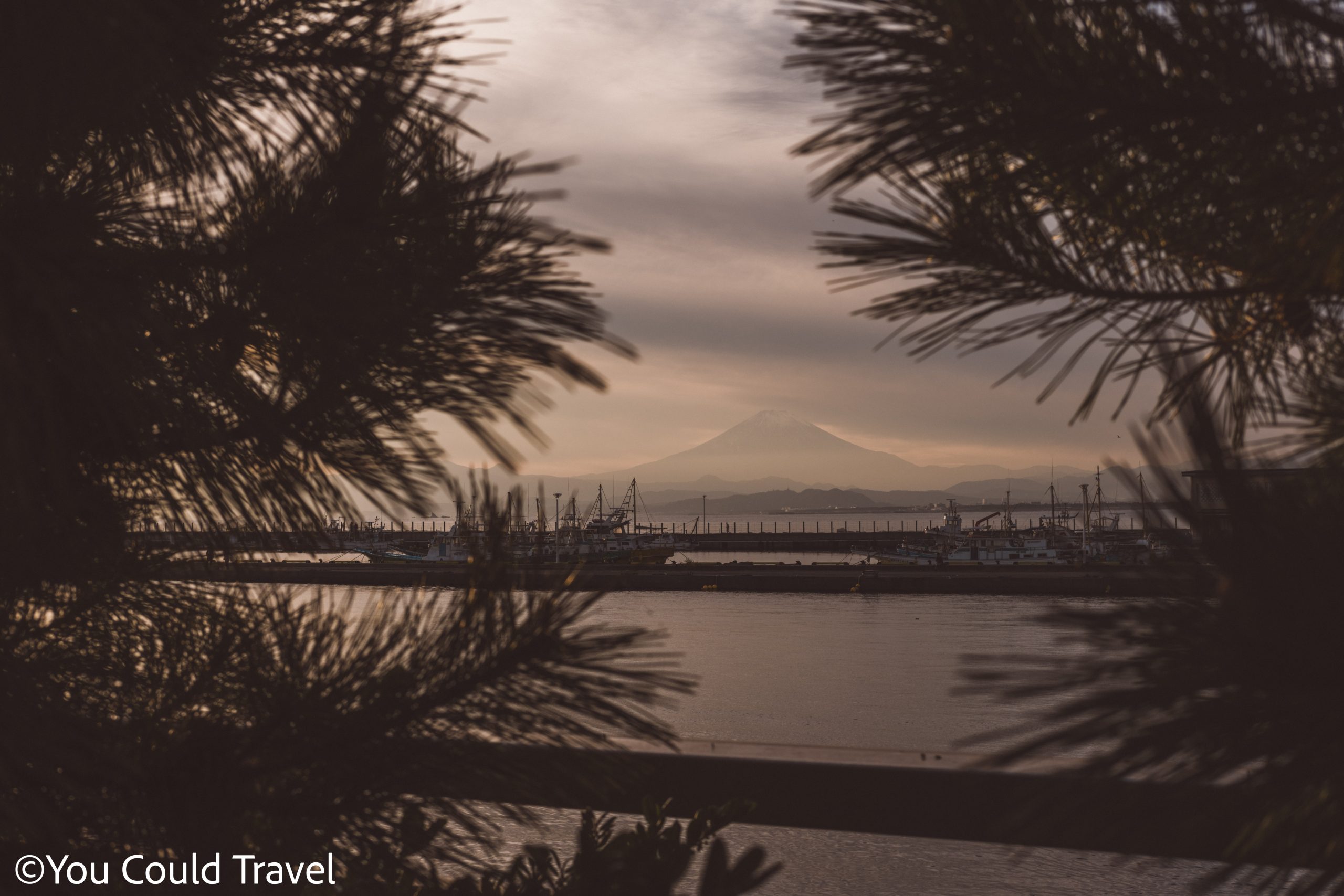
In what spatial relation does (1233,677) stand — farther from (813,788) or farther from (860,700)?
(860,700)

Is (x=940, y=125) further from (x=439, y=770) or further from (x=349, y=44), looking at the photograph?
(x=439, y=770)

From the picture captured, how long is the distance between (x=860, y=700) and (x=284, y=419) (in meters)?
20.6

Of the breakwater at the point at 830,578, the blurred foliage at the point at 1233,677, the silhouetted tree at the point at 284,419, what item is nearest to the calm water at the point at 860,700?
the blurred foliage at the point at 1233,677

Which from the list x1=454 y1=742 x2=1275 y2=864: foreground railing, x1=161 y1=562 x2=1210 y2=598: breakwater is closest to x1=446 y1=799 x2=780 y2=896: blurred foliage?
x1=454 y1=742 x2=1275 y2=864: foreground railing

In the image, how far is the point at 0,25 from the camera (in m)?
1.01

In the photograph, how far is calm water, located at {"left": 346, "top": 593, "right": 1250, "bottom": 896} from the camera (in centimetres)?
484

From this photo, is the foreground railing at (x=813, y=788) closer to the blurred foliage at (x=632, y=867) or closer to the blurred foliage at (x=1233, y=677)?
the blurred foliage at (x=632, y=867)

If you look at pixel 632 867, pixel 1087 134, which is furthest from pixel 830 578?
pixel 1087 134

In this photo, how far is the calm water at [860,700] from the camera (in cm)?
484

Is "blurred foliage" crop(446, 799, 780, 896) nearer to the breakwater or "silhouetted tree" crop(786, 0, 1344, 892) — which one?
"silhouetted tree" crop(786, 0, 1344, 892)

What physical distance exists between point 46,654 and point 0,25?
2.80 ft

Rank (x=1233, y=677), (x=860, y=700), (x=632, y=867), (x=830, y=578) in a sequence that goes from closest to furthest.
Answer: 1. (x=1233, y=677)
2. (x=632, y=867)
3. (x=860, y=700)
4. (x=830, y=578)

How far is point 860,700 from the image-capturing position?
67.7 feet

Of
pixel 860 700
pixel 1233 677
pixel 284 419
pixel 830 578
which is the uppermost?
pixel 284 419
